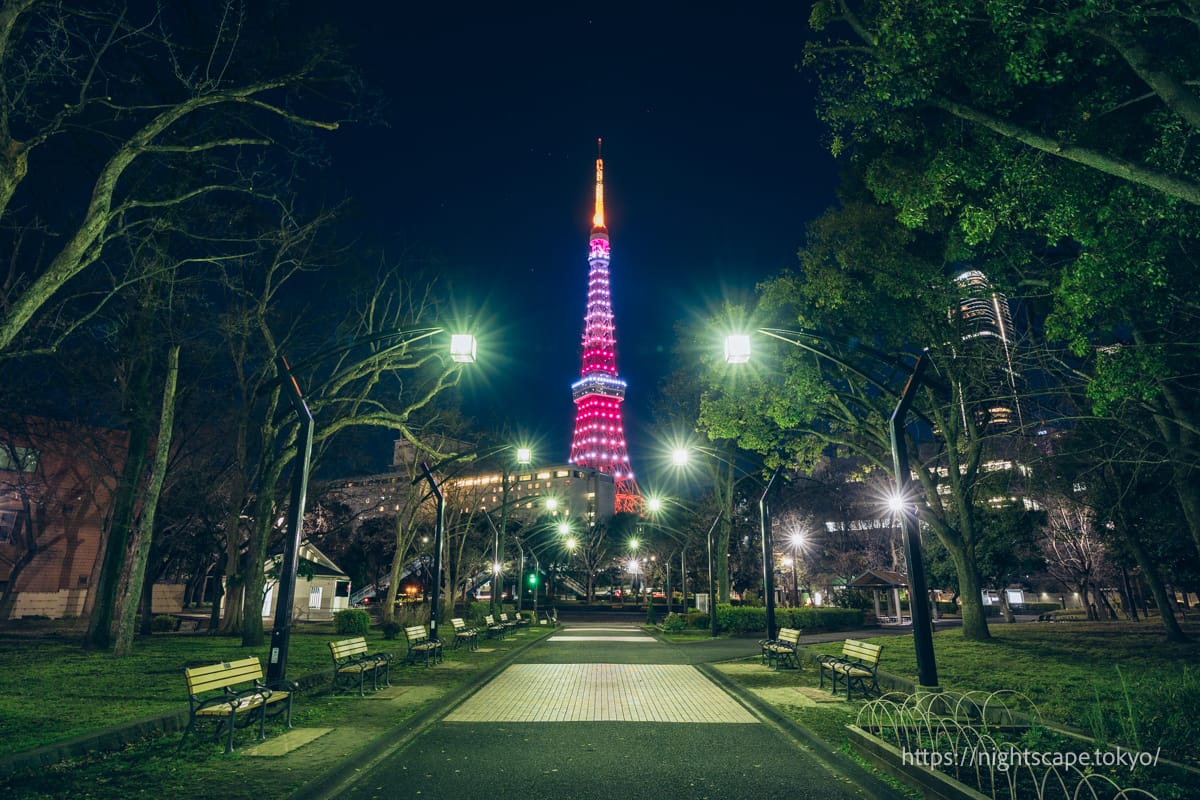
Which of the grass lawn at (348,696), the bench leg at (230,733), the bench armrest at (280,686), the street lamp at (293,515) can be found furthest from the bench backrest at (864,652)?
the bench leg at (230,733)

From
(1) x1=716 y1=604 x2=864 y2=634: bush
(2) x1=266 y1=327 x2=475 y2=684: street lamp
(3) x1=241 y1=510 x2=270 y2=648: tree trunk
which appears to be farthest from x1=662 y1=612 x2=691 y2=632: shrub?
(2) x1=266 y1=327 x2=475 y2=684: street lamp

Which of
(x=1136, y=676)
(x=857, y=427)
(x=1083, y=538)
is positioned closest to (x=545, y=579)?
(x=1083, y=538)

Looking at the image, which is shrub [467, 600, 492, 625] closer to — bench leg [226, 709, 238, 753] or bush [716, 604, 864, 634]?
bush [716, 604, 864, 634]

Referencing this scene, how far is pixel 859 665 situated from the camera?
11.3 m

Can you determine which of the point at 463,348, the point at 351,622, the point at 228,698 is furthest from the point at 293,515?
the point at 351,622

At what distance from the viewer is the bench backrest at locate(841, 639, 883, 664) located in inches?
418

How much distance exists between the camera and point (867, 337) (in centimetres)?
1927

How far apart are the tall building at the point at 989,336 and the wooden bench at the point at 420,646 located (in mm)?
13673

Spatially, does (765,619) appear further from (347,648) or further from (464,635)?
(347,648)

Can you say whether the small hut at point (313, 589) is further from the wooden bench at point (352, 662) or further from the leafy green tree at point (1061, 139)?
the leafy green tree at point (1061, 139)

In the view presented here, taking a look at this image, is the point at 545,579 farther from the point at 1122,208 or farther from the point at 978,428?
the point at 1122,208

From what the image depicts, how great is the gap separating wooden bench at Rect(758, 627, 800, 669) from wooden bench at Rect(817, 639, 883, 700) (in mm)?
2323

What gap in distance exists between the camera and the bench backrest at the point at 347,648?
11.3 m

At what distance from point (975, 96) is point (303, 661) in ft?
59.8
